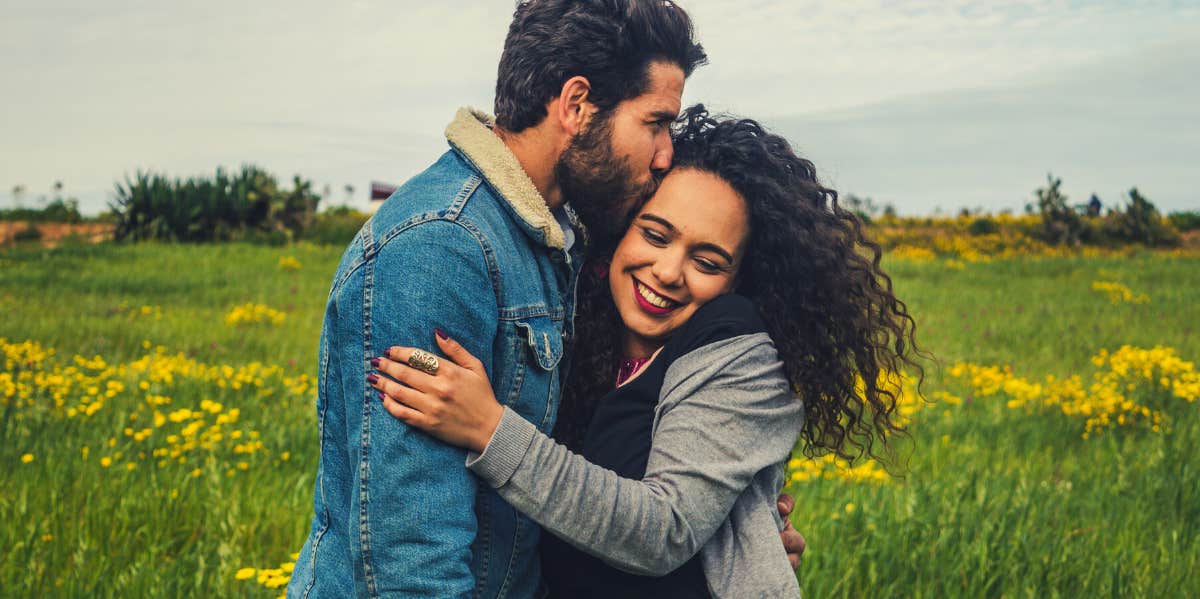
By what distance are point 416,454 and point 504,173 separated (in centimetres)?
70

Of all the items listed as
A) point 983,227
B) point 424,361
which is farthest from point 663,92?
point 983,227

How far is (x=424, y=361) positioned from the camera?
182 cm

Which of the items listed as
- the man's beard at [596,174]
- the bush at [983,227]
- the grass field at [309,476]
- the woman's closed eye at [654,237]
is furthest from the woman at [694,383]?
the bush at [983,227]

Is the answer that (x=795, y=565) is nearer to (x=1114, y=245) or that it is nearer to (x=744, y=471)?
(x=744, y=471)

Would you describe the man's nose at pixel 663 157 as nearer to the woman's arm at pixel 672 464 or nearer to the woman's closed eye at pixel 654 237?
the woman's closed eye at pixel 654 237

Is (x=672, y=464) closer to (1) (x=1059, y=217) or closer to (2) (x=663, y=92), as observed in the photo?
(2) (x=663, y=92)

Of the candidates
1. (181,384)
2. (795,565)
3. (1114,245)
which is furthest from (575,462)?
(1114,245)

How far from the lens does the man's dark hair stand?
7.36 ft

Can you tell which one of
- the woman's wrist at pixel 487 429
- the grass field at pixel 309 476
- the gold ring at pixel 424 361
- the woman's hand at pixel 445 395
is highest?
the gold ring at pixel 424 361

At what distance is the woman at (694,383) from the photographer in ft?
6.32

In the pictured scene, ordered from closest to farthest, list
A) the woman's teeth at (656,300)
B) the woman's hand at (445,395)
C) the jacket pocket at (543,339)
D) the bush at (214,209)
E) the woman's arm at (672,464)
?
the woman's hand at (445,395) → the woman's arm at (672,464) → the jacket pocket at (543,339) → the woman's teeth at (656,300) → the bush at (214,209)

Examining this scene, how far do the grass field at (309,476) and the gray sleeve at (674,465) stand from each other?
1645 millimetres

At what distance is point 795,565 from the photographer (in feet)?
9.48

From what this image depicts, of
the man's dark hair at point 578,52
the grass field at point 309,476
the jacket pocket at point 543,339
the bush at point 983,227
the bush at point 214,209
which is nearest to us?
the jacket pocket at point 543,339
